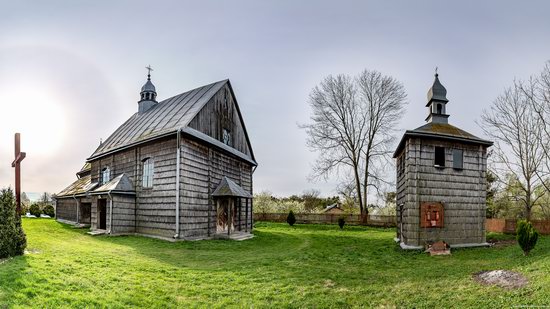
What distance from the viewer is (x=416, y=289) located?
→ 8.05 m

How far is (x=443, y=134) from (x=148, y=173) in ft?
48.2

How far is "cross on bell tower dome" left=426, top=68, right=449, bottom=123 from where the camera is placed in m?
18.9

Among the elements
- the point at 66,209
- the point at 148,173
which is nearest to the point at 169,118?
the point at 148,173

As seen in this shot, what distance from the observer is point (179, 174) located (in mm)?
15961

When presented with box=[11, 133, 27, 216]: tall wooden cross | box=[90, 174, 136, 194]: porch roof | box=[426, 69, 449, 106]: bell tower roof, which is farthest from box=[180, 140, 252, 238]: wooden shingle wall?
box=[426, 69, 449, 106]: bell tower roof

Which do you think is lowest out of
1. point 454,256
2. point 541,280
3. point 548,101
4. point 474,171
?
point 454,256

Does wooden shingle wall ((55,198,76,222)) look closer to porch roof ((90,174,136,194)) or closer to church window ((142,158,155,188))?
porch roof ((90,174,136,194))

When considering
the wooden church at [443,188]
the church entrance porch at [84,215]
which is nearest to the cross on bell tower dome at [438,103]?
the wooden church at [443,188]

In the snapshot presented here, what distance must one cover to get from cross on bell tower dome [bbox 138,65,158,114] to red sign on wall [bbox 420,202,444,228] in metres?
20.8

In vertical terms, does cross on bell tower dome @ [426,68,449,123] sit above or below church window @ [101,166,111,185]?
above

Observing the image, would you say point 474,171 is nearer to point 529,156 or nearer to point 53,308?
point 529,156

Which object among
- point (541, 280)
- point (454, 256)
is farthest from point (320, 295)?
point (454, 256)

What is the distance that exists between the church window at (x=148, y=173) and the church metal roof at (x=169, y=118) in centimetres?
115

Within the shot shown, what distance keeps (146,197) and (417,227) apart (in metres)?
13.3
